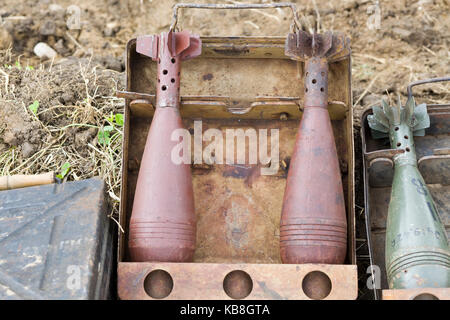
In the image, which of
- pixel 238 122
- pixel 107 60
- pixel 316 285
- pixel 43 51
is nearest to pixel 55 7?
pixel 43 51

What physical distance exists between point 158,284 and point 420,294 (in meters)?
0.63

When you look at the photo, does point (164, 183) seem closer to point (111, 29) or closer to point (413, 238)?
point (413, 238)

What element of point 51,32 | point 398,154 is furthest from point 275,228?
point 51,32

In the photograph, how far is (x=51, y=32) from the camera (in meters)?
2.49

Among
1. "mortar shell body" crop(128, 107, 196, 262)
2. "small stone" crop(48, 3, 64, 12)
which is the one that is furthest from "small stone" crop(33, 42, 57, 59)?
"mortar shell body" crop(128, 107, 196, 262)

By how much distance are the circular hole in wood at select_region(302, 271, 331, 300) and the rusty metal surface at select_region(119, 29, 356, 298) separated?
153mm

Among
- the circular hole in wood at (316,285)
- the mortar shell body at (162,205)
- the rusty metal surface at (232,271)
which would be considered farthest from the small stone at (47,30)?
the circular hole in wood at (316,285)

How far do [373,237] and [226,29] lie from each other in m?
1.16

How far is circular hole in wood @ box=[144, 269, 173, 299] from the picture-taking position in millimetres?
1501

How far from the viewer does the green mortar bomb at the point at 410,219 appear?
148 cm

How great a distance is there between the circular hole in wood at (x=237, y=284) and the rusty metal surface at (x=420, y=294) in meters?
0.33
